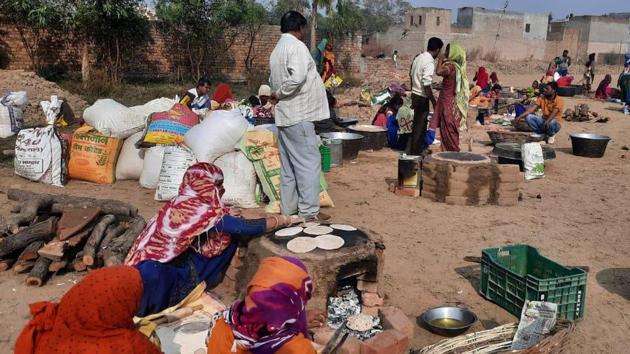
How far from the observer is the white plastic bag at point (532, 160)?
6797mm

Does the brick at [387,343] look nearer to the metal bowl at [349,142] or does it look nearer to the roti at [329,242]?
the roti at [329,242]

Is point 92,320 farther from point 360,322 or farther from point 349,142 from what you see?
point 349,142

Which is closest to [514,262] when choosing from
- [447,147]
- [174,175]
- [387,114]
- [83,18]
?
[174,175]

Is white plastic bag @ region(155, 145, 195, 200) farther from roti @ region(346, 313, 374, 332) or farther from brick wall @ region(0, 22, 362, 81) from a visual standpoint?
brick wall @ region(0, 22, 362, 81)

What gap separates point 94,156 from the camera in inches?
233

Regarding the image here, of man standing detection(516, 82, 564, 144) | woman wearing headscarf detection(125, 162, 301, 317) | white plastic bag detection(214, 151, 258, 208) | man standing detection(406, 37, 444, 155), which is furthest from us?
man standing detection(516, 82, 564, 144)

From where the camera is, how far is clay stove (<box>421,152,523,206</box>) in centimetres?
561

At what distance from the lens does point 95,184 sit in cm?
597

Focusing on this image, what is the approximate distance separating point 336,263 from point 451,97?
470 cm

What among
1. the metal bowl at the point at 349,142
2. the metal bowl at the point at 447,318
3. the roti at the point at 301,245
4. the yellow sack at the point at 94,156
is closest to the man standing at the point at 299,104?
the roti at the point at 301,245

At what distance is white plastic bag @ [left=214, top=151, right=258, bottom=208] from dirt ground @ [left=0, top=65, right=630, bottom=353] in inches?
29.8

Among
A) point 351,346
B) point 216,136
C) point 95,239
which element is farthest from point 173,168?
point 351,346

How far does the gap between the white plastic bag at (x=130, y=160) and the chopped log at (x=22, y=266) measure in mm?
2210

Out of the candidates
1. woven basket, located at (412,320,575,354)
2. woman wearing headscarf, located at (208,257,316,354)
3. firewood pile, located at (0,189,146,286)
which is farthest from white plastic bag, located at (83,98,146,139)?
woman wearing headscarf, located at (208,257,316,354)
